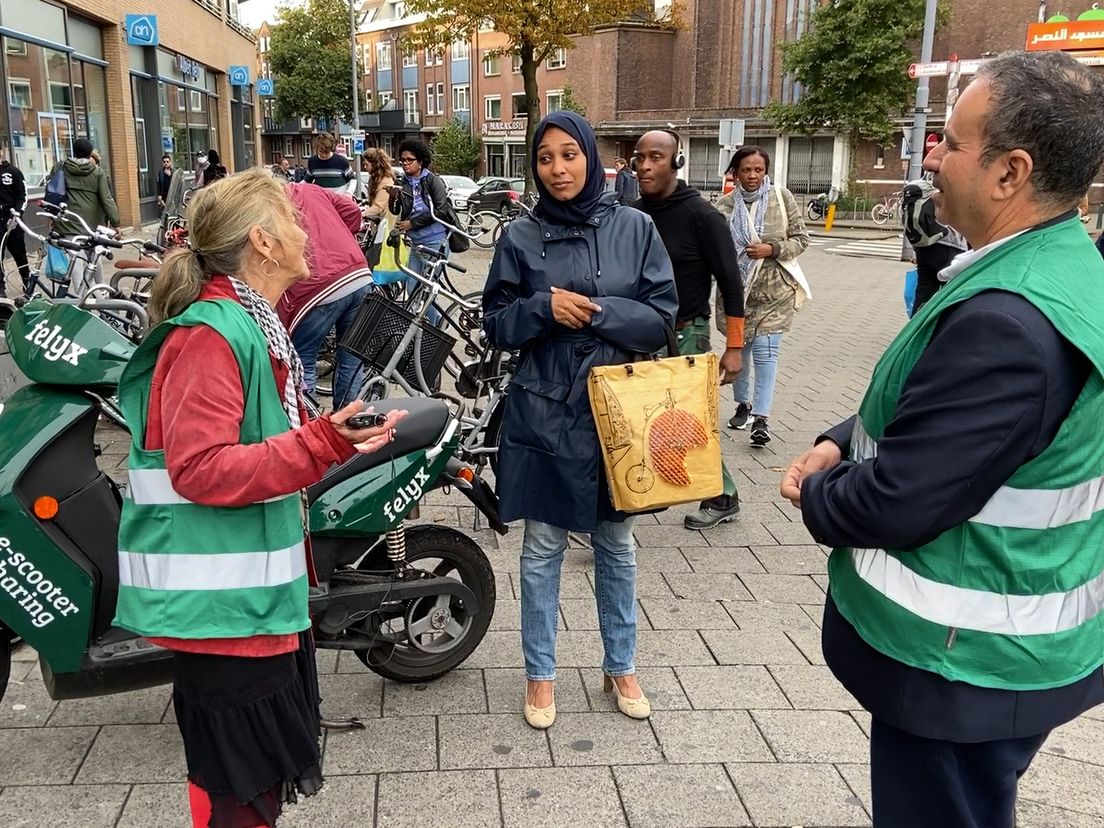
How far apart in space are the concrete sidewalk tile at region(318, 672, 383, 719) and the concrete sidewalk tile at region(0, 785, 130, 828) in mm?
687

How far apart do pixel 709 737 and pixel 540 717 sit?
538mm

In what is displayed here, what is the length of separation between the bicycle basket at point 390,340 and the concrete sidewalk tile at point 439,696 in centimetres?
254

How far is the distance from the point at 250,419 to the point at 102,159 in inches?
821

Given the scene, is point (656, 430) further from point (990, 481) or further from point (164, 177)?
A: point (164, 177)

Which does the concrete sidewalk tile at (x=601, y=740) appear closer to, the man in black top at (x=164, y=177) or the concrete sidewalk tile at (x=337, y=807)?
the concrete sidewalk tile at (x=337, y=807)

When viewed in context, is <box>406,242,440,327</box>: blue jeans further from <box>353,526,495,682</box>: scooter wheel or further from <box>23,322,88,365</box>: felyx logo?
<box>23,322,88,365</box>: felyx logo

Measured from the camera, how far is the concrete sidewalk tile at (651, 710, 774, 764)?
2.91 m

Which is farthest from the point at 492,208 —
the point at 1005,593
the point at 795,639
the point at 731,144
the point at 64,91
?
the point at 1005,593

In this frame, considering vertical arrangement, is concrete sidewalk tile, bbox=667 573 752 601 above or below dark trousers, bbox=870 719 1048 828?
below

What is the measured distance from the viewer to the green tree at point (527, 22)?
18125mm

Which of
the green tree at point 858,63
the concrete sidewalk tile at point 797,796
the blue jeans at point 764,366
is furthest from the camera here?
the green tree at point 858,63

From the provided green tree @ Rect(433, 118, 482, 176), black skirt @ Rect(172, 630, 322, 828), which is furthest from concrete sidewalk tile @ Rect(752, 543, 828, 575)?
green tree @ Rect(433, 118, 482, 176)

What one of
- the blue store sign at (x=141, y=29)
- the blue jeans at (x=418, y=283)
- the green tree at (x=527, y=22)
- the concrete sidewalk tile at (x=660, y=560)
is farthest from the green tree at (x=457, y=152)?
the concrete sidewalk tile at (x=660, y=560)

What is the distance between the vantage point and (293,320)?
539cm
